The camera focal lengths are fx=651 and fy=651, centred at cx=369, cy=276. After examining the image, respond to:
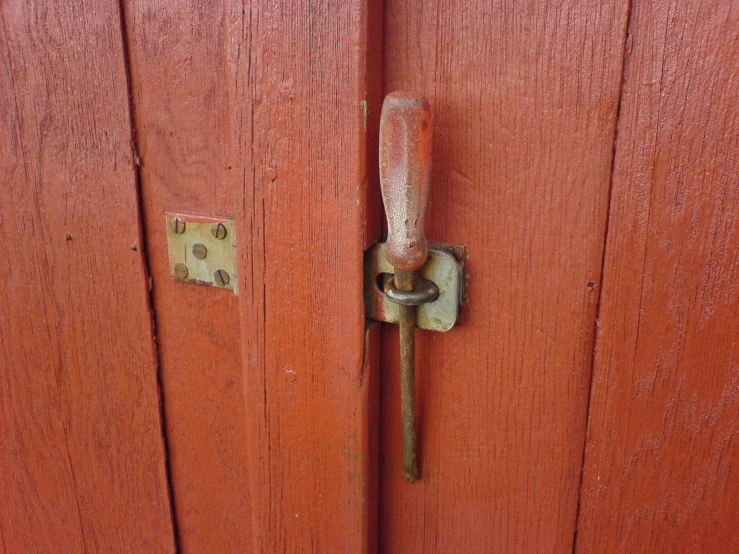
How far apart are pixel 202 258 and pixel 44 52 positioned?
248 mm

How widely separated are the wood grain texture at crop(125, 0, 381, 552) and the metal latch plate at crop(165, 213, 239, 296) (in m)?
0.01

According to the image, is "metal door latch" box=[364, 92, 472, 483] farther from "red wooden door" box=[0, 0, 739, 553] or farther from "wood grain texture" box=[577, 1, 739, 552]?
"wood grain texture" box=[577, 1, 739, 552]

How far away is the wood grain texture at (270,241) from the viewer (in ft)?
1.69

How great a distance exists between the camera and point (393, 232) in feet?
1.65

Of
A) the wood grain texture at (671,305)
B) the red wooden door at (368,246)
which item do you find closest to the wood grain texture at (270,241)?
the red wooden door at (368,246)

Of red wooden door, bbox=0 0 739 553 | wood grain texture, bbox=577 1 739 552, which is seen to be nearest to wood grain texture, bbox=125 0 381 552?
red wooden door, bbox=0 0 739 553

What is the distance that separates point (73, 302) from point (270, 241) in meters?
0.28

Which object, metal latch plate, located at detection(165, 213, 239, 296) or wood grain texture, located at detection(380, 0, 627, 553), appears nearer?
wood grain texture, located at detection(380, 0, 627, 553)

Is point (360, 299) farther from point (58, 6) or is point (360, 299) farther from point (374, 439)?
point (58, 6)

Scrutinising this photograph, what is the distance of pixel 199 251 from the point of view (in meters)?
0.62

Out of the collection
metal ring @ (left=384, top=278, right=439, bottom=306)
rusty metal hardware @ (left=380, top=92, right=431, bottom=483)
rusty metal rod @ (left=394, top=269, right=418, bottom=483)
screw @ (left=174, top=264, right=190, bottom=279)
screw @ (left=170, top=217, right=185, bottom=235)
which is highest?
rusty metal hardware @ (left=380, top=92, right=431, bottom=483)

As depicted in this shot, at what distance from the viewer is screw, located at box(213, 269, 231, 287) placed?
62cm

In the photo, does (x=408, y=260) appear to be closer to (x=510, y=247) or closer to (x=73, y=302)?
(x=510, y=247)

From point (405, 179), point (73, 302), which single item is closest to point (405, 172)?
point (405, 179)
